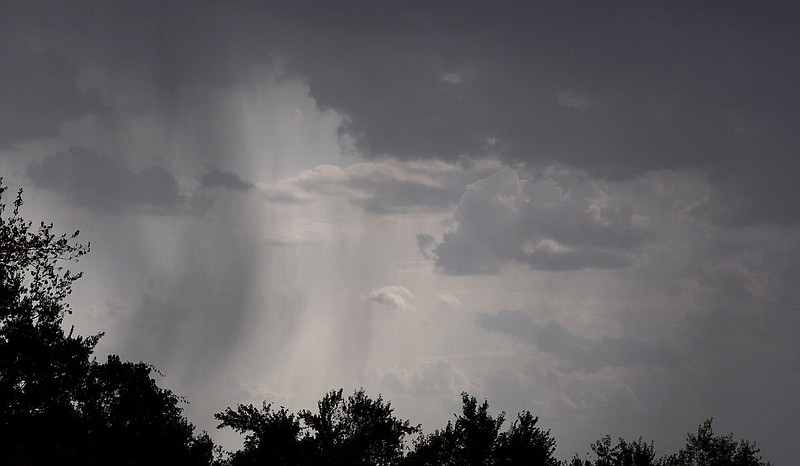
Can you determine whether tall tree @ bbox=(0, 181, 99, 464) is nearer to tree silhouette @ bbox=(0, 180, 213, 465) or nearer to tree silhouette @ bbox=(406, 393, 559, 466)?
tree silhouette @ bbox=(0, 180, 213, 465)

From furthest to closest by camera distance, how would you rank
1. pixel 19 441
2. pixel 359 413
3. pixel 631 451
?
pixel 631 451 < pixel 359 413 < pixel 19 441

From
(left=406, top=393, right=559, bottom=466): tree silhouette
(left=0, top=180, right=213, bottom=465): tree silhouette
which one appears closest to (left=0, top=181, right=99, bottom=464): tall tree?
(left=0, top=180, right=213, bottom=465): tree silhouette

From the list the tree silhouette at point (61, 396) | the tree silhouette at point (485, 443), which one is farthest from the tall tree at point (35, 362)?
the tree silhouette at point (485, 443)

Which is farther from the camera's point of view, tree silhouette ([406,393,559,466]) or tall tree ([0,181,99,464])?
tree silhouette ([406,393,559,466])

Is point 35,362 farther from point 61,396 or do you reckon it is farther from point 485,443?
point 485,443

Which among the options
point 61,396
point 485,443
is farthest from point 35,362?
point 485,443

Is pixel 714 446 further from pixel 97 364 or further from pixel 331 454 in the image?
pixel 97 364

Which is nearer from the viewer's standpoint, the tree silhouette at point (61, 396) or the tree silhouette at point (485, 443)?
the tree silhouette at point (61, 396)

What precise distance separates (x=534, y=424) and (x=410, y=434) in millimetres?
12411

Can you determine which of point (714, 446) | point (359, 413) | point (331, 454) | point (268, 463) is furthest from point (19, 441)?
point (714, 446)

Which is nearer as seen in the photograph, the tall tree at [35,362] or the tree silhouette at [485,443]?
the tall tree at [35,362]

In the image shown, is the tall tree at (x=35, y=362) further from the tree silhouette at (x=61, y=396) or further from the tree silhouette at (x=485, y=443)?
the tree silhouette at (x=485, y=443)

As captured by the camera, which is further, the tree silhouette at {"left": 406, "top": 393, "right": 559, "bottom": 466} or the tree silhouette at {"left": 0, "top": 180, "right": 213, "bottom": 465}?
the tree silhouette at {"left": 406, "top": 393, "right": 559, "bottom": 466}

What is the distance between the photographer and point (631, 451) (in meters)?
79.4
